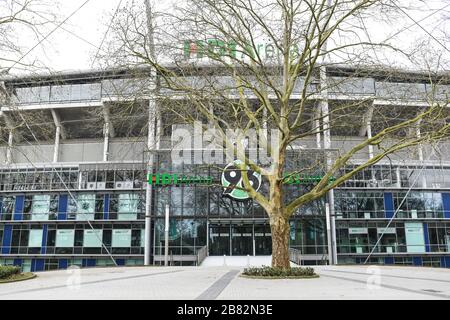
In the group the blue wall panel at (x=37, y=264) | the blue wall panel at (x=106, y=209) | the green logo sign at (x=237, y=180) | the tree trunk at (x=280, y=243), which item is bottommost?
the blue wall panel at (x=37, y=264)

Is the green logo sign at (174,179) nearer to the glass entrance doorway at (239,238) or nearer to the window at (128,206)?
the window at (128,206)

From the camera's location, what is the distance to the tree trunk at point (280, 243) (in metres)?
15.7

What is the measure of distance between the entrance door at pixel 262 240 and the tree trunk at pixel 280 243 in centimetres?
2094

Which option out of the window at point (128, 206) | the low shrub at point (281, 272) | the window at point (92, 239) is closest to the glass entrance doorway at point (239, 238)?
the window at point (128, 206)

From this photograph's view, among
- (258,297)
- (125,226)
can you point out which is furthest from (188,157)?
(258,297)

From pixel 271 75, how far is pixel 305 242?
2129 centimetres

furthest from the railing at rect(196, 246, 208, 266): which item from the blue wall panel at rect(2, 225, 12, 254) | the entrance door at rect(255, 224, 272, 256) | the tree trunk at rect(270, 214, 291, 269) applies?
the blue wall panel at rect(2, 225, 12, 254)

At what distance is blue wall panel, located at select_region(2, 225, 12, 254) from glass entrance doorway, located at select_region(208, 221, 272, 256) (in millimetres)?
19192

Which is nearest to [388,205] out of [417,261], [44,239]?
[417,261]

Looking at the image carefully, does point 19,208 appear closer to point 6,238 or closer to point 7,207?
point 7,207

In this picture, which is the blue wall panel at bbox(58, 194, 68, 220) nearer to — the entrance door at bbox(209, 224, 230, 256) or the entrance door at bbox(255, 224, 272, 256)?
the entrance door at bbox(209, 224, 230, 256)

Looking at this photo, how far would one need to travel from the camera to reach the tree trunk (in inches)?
617

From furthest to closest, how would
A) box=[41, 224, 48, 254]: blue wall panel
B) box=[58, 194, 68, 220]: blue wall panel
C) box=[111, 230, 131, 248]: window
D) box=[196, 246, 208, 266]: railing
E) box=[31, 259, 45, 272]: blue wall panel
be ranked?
1. box=[58, 194, 68, 220]: blue wall panel
2. box=[41, 224, 48, 254]: blue wall panel
3. box=[31, 259, 45, 272]: blue wall panel
4. box=[111, 230, 131, 248]: window
5. box=[196, 246, 208, 266]: railing
